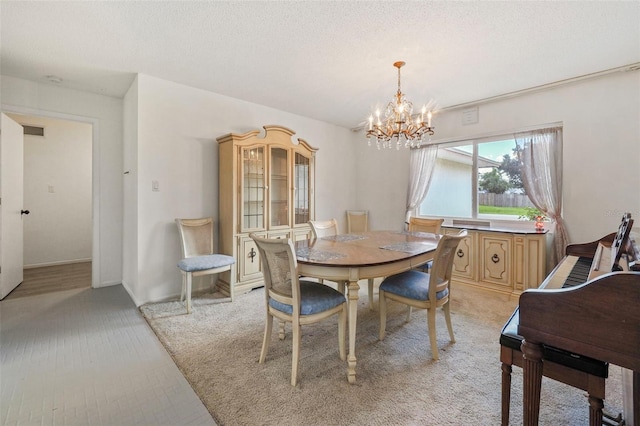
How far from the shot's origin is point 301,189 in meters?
3.95

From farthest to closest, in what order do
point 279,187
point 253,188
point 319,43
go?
point 279,187, point 253,188, point 319,43

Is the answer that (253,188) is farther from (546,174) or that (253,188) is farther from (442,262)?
(546,174)

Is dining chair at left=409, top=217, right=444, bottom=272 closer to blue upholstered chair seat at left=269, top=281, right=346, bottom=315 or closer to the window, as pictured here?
the window

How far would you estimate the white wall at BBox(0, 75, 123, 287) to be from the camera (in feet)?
10.6

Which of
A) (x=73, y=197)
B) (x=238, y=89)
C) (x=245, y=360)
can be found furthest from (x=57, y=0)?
(x=73, y=197)

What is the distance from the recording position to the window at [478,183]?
11.6 feet

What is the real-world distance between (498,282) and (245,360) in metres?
2.98

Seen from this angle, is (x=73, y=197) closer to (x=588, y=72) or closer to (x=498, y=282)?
(x=498, y=282)

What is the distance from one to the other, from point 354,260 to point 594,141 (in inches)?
124

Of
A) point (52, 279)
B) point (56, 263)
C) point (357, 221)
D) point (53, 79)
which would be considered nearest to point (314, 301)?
point (357, 221)

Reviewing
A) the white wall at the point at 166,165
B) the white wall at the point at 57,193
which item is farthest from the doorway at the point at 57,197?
the white wall at the point at 166,165

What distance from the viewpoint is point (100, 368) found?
1.83m

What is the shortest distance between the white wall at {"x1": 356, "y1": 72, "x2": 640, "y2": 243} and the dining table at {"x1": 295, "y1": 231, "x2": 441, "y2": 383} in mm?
1953

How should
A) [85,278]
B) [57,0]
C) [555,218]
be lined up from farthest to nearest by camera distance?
[85,278] → [555,218] → [57,0]
